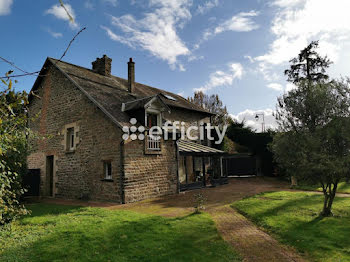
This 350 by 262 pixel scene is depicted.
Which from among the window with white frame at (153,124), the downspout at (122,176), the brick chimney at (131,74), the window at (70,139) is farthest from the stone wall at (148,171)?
the brick chimney at (131,74)

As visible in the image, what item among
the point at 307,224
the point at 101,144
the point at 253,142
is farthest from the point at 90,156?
the point at 253,142

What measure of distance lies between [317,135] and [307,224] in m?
2.79

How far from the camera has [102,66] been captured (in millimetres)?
17625

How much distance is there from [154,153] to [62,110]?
663 cm

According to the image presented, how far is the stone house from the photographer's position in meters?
11.0

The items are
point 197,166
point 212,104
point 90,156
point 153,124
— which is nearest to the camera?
point 90,156

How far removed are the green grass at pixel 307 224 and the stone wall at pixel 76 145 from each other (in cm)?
635

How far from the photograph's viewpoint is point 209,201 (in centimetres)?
1053

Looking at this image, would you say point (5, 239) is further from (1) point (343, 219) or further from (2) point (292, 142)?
(1) point (343, 219)

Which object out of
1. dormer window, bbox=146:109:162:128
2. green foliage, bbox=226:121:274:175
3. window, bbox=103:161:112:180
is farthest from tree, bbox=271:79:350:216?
green foliage, bbox=226:121:274:175

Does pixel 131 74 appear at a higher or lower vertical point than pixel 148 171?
higher

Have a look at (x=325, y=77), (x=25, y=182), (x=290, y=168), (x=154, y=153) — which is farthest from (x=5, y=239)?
(x=325, y=77)

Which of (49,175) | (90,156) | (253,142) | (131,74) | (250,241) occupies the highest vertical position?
(131,74)

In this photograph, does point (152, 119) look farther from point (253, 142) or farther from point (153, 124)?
point (253, 142)
